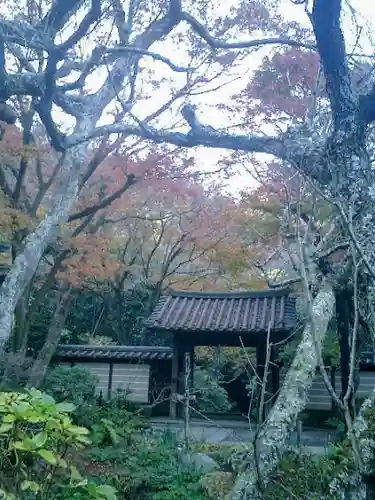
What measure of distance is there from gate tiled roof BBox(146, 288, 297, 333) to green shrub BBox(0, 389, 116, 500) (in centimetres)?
851

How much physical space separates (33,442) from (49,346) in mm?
7727

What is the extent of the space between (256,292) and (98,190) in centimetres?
444

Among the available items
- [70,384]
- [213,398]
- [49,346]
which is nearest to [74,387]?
[70,384]

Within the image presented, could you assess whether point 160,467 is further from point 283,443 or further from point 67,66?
point 67,66

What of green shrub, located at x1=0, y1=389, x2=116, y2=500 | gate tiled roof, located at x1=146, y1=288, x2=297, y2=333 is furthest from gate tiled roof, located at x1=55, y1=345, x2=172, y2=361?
green shrub, located at x1=0, y1=389, x2=116, y2=500

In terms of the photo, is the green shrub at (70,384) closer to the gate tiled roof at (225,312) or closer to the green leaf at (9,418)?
the gate tiled roof at (225,312)

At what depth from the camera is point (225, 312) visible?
38.9ft

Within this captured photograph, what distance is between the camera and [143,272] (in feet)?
54.7

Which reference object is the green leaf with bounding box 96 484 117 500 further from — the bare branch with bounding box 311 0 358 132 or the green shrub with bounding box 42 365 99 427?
the green shrub with bounding box 42 365 99 427

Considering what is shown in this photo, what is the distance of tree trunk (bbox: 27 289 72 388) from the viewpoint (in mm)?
8518

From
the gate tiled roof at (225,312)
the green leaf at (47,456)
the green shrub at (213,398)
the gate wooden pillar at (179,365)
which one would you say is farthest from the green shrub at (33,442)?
the green shrub at (213,398)

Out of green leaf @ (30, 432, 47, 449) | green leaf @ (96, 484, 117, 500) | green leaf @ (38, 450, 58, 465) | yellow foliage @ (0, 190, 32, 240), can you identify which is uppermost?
yellow foliage @ (0, 190, 32, 240)

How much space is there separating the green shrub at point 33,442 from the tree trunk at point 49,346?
6490 mm

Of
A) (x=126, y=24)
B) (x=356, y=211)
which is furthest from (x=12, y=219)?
(x=356, y=211)
